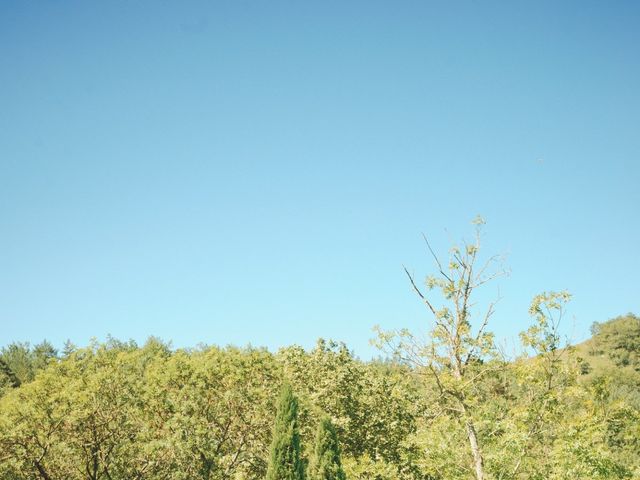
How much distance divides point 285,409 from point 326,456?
2.09m

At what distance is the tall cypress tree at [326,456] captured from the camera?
14.9 m

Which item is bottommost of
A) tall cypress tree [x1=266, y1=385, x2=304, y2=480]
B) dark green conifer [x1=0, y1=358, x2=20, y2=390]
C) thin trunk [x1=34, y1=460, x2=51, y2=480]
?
tall cypress tree [x1=266, y1=385, x2=304, y2=480]

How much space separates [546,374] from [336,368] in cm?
1050

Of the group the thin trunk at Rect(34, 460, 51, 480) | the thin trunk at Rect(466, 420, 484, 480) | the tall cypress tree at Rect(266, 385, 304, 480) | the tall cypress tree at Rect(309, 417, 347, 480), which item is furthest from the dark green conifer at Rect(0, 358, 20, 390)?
the thin trunk at Rect(466, 420, 484, 480)

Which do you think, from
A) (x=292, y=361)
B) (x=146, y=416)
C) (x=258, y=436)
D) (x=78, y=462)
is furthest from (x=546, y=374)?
(x=78, y=462)

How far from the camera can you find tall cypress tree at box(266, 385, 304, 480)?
14.5m

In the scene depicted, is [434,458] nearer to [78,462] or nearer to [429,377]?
[429,377]

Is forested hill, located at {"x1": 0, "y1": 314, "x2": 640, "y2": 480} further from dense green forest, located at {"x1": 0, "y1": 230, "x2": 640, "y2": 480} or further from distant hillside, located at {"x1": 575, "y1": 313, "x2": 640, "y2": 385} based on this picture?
distant hillside, located at {"x1": 575, "y1": 313, "x2": 640, "y2": 385}

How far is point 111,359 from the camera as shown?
19625 millimetres

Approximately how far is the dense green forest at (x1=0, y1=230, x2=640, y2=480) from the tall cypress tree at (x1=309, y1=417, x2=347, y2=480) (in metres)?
0.04

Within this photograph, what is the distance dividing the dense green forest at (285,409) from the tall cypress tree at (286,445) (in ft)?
0.11

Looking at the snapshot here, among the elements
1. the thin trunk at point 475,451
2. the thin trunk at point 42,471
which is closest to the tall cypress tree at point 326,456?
the thin trunk at point 475,451

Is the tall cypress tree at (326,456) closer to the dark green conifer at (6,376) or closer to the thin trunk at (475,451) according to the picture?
the thin trunk at (475,451)

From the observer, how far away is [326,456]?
49.5ft
